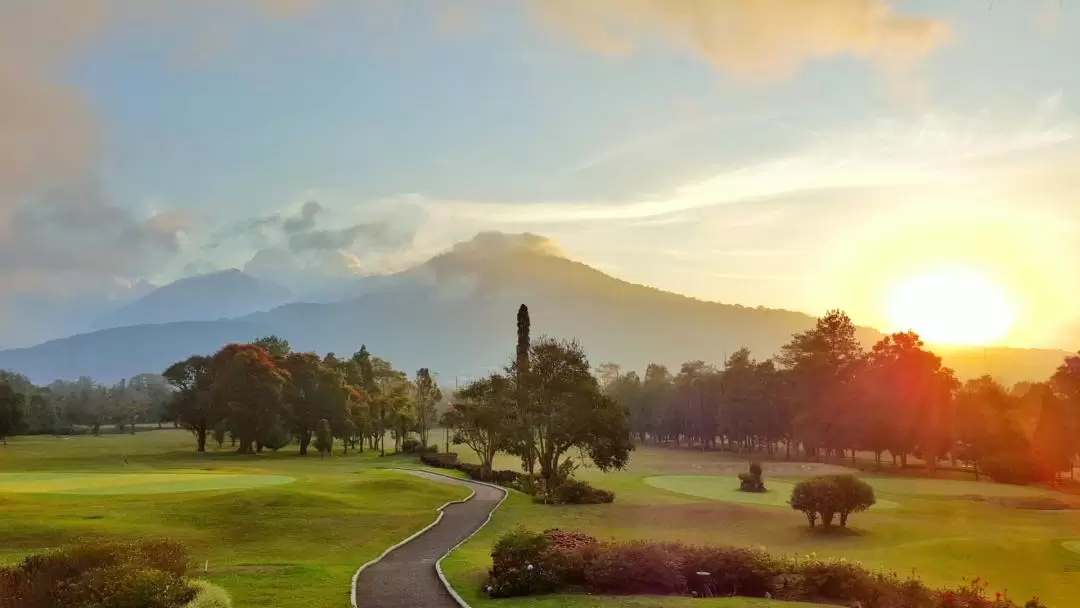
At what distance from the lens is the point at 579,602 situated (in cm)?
1706

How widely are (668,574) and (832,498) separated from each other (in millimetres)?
18300

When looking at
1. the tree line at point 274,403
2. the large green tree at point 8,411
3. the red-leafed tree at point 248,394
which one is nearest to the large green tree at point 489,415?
the tree line at point 274,403

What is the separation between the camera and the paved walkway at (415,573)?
17.4 m

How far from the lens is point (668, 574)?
60.8 ft

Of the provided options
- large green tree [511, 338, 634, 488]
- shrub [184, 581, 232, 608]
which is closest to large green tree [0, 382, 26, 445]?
large green tree [511, 338, 634, 488]

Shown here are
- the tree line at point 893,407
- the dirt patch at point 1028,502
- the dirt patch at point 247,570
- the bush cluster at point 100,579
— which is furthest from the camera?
the tree line at point 893,407

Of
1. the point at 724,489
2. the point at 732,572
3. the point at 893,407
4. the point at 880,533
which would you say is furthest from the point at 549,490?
the point at 893,407

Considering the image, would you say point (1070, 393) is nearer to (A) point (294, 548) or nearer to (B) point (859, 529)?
(B) point (859, 529)

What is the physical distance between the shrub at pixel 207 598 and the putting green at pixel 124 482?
27.2m

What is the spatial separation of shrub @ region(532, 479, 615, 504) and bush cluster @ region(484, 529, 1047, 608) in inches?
946

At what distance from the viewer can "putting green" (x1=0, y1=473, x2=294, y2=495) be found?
39.6 meters

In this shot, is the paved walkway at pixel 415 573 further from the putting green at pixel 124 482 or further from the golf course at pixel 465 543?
the putting green at pixel 124 482

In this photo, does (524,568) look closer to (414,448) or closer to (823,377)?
(414,448)

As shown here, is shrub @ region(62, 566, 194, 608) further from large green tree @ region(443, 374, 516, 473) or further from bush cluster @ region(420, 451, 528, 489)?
bush cluster @ region(420, 451, 528, 489)
